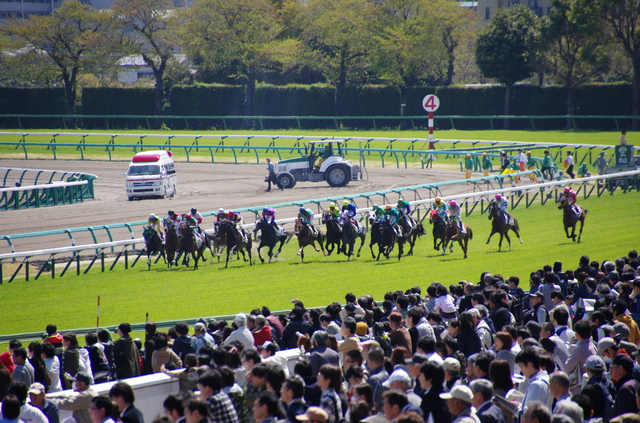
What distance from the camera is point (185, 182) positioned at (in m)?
29.9

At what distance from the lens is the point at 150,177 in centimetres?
2575

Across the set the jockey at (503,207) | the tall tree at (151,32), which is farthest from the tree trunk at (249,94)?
the jockey at (503,207)

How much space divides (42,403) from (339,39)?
46.5 metres

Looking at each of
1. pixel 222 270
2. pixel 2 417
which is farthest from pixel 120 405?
pixel 222 270

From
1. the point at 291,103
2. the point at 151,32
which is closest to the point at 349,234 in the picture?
the point at 291,103

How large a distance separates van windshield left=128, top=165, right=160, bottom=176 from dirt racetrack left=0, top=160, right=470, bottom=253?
3.19 ft

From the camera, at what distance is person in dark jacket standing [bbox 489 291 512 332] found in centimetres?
804

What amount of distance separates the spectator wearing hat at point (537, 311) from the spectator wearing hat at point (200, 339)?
11.2 ft

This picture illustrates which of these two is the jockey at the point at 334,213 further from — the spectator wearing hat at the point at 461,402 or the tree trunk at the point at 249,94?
the tree trunk at the point at 249,94

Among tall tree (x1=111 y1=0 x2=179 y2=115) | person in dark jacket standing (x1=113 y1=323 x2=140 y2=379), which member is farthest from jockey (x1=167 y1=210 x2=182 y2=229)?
tall tree (x1=111 y1=0 x2=179 y2=115)

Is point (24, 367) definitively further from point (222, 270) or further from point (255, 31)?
point (255, 31)

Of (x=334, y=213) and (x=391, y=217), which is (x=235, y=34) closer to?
(x=334, y=213)

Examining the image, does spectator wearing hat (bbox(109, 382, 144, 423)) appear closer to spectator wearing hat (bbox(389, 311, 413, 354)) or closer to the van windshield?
spectator wearing hat (bbox(389, 311, 413, 354))

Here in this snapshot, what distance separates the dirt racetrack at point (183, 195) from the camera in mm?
20828
